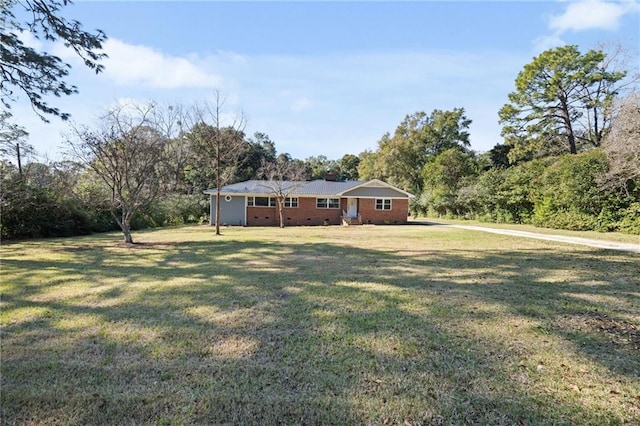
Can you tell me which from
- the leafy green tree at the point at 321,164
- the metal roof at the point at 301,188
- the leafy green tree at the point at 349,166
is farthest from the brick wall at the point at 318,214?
the leafy green tree at the point at 349,166

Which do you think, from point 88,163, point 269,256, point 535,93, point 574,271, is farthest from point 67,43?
point 535,93

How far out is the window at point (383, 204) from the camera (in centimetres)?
2667

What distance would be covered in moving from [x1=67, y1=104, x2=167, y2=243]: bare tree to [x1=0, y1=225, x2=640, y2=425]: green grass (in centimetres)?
653

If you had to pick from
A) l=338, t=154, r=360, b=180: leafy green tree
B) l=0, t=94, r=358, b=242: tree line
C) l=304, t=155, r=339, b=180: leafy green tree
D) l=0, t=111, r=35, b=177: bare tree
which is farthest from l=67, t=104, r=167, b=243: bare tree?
l=338, t=154, r=360, b=180: leafy green tree

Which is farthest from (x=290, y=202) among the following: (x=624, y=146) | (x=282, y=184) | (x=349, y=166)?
(x=349, y=166)

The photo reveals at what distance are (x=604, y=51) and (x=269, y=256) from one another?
30009 mm

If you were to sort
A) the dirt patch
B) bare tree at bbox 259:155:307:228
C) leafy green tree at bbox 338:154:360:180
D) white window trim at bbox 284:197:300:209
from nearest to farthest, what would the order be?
the dirt patch → bare tree at bbox 259:155:307:228 → white window trim at bbox 284:197:300:209 → leafy green tree at bbox 338:154:360:180

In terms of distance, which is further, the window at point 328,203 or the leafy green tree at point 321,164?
the leafy green tree at point 321,164

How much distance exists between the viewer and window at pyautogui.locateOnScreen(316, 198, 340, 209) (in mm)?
26781

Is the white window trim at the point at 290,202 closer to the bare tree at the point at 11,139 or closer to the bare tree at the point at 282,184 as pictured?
the bare tree at the point at 282,184

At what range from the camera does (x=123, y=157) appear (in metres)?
13.2

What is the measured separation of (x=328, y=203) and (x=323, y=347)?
2326 centimetres

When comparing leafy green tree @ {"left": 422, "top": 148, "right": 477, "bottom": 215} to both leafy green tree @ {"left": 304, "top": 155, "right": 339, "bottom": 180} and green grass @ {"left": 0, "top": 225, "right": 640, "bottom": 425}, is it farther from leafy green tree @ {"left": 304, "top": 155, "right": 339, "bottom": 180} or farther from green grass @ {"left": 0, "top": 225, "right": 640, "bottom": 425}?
green grass @ {"left": 0, "top": 225, "right": 640, "bottom": 425}

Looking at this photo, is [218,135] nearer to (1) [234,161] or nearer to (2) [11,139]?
(1) [234,161]
